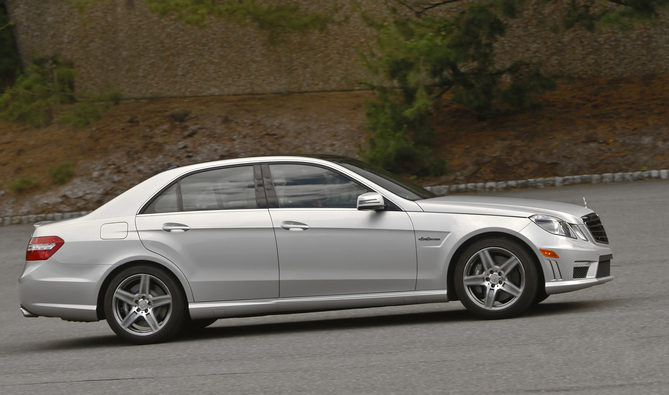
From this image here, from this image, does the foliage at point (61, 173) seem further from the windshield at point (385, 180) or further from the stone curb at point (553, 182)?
the windshield at point (385, 180)

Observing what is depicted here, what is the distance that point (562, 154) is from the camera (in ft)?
73.9

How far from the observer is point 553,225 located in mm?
7391

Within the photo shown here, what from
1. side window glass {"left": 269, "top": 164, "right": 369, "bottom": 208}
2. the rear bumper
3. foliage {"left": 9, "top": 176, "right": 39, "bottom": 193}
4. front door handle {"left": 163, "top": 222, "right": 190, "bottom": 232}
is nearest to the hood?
side window glass {"left": 269, "top": 164, "right": 369, "bottom": 208}

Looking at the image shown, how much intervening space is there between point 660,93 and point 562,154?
5.15m

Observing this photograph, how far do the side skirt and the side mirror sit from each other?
2.52 ft

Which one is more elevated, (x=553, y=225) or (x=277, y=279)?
(x=553, y=225)

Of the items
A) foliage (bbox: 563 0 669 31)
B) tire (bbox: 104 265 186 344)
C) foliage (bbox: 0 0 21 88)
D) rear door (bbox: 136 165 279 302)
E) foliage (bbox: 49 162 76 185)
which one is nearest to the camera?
rear door (bbox: 136 165 279 302)

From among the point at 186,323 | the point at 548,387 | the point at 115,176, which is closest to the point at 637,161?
the point at 115,176

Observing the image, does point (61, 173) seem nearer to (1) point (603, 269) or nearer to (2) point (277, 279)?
(2) point (277, 279)

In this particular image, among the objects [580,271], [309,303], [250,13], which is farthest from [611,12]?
[309,303]

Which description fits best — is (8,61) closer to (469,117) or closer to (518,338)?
(469,117)

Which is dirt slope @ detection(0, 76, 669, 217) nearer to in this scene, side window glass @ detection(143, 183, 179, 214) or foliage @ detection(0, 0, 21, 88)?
foliage @ detection(0, 0, 21, 88)

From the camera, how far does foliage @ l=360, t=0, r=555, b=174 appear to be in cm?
2203

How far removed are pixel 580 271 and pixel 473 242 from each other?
94 centimetres
